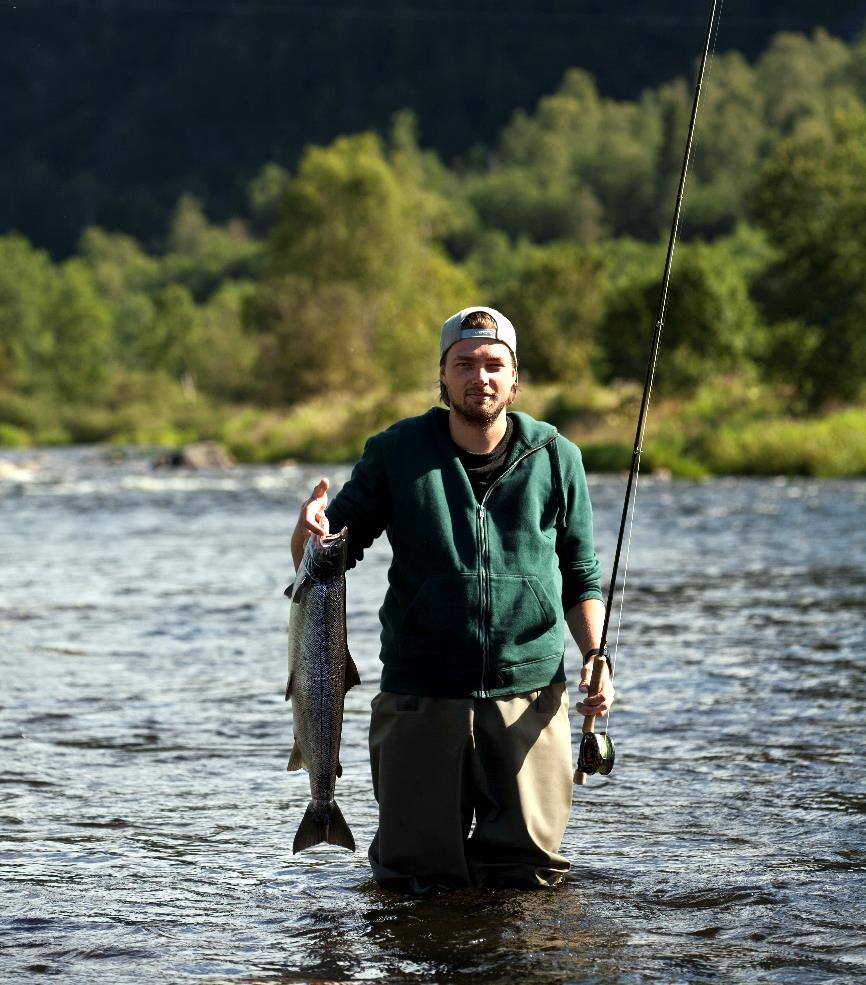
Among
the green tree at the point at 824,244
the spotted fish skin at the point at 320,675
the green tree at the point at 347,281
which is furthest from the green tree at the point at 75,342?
the spotted fish skin at the point at 320,675

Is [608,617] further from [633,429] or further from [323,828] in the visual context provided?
[633,429]

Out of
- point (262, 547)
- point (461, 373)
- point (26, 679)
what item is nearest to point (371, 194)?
point (262, 547)

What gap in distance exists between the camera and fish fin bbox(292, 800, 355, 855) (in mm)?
Answer: 5379

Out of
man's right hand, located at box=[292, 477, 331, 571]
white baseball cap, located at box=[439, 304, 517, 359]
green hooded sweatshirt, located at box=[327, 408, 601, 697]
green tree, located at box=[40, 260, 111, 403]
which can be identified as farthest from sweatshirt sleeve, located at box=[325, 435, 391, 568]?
green tree, located at box=[40, 260, 111, 403]

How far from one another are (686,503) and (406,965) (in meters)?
24.5

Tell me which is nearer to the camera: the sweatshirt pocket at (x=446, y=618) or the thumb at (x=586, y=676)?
the sweatshirt pocket at (x=446, y=618)

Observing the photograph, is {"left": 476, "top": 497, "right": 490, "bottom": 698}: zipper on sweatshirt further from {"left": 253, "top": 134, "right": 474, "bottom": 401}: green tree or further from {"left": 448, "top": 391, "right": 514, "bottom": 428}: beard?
{"left": 253, "top": 134, "right": 474, "bottom": 401}: green tree

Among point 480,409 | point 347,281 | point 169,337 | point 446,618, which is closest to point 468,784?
point 446,618

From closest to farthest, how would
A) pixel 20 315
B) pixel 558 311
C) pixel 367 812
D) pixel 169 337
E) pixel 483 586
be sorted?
1. pixel 483 586
2. pixel 367 812
3. pixel 558 311
4. pixel 20 315
5. pixel 169 337

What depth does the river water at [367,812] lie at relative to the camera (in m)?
5.26

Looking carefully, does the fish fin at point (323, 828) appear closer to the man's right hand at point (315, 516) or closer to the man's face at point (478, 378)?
the man's right hand at point (315, 516)

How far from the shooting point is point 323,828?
5.39m

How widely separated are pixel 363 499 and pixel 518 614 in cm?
62

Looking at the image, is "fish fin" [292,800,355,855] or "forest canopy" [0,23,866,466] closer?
"fish fin" [292,800,355,855]
